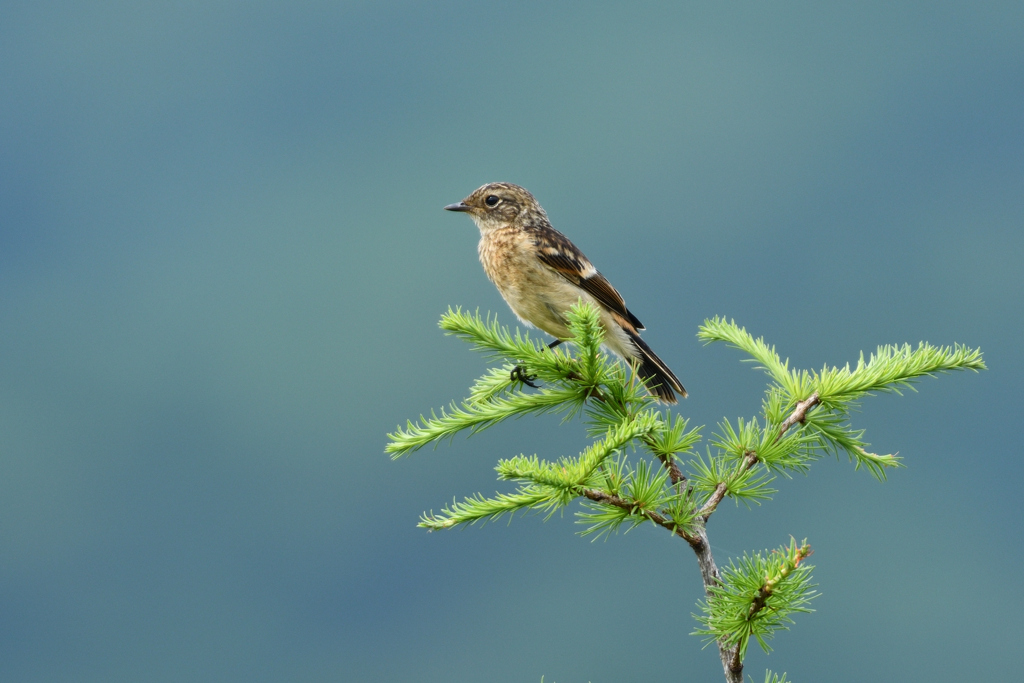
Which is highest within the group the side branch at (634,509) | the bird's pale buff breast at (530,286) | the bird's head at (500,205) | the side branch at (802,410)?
the bird's head at (500,205)

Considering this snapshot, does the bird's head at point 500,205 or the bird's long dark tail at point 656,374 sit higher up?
the bird's head at point 500,205

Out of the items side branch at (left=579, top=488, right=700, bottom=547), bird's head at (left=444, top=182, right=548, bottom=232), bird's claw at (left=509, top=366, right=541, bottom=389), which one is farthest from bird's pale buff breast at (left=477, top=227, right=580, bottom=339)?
side branch at (left=579, top=488, right=700, bottom=547)

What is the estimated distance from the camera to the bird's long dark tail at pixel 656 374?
5.59m

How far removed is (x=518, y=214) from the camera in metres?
6.85

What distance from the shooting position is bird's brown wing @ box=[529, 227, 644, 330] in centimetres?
606

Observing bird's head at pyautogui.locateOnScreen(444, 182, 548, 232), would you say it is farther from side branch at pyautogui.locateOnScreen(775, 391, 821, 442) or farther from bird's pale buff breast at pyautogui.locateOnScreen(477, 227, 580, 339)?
side branch at pyautogui.locateOnScreen(775, 391, 821, 442)

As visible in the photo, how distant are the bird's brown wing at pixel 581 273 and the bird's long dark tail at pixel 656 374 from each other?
5.6 inches

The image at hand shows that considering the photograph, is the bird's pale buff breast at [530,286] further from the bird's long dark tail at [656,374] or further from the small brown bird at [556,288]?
the bird's long dark tail at [656,374]

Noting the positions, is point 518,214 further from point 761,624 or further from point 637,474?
point 761,624

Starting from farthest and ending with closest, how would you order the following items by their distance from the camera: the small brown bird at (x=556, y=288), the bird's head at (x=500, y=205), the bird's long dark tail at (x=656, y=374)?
the bird's head at (x=500, y=205)
the small brown bird at (x=556, y=288)
the bird's long dark tail at (x=656, y=374)

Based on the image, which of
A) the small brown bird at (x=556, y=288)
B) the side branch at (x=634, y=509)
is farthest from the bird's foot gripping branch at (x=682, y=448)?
the small brown bird at (x=556, y=288)

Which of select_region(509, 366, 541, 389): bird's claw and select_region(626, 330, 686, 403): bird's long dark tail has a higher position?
select_region(626, 330, 686, 403): bird's long dark tail

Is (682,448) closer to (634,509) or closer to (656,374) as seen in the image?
(634,509)

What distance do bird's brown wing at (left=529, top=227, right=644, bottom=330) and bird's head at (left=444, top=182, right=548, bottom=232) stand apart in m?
0.67
